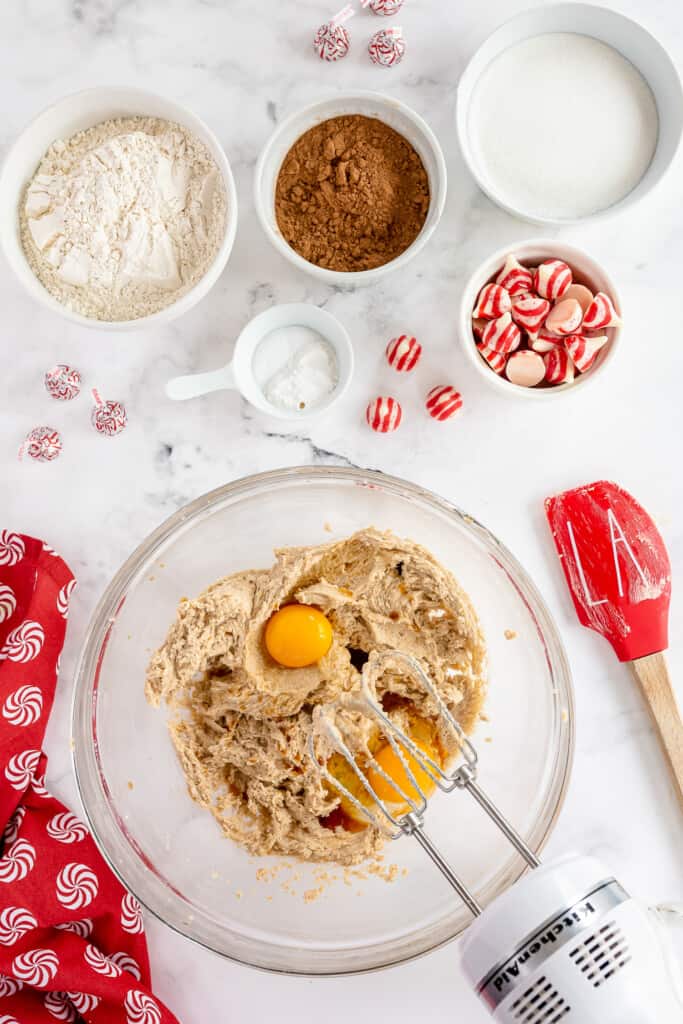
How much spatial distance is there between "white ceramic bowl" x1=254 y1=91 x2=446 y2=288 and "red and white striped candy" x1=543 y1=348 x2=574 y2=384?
271mm

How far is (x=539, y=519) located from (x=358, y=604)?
0.38 m

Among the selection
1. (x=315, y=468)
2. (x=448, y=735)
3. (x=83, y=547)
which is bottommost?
(x=83, y=547)

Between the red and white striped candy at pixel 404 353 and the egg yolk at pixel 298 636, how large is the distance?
0.45m

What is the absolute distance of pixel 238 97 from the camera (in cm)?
155

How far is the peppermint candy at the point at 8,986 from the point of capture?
4.93ft

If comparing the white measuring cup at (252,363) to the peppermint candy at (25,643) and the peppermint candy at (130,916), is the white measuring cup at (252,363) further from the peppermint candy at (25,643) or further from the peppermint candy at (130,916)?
the peppermint candy at (130,916)

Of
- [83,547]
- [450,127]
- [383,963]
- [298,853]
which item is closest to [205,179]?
[450,127]

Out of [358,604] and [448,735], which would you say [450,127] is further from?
[448,735]

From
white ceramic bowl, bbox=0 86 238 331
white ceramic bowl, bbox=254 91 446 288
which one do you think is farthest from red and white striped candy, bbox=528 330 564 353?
white ceramic bowl, bbox=0 86 238 331

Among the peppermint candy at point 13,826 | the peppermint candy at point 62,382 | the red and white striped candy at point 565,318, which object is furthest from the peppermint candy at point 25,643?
the red and white striped candy at point 565,318

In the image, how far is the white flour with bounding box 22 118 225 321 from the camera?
4.69ft

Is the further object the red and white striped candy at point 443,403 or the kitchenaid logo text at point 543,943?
the red and white striped candy at point 443,403

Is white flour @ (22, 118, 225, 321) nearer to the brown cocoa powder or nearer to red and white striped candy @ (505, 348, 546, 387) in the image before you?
the brown cocoa powder

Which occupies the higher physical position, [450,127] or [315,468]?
[450,127]
